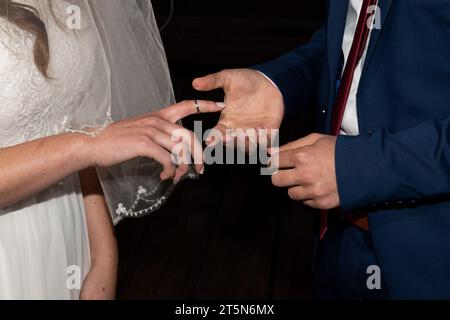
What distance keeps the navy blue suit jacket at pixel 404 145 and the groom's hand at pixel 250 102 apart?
0.51 feet

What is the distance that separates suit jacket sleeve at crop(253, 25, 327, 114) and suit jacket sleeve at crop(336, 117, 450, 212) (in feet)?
1.34

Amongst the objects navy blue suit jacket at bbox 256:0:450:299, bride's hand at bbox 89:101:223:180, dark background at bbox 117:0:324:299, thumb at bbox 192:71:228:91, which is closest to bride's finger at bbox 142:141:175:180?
bride's hand at bbox 89:101:223:180

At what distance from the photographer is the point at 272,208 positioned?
3625 millimetres

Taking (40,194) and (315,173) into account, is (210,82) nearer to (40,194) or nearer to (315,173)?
(315,173)

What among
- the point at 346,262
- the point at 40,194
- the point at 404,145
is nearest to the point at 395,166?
the point at 404,145

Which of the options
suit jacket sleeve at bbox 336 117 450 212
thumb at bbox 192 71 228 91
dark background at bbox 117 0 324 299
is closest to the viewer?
suit jacket sleeve at bbox 336 117 450 212

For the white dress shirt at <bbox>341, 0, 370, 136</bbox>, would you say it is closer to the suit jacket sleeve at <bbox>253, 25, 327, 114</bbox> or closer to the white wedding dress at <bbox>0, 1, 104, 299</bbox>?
the suit jacket sleeve at <bbox>253, 25, 327, 114</bbox>

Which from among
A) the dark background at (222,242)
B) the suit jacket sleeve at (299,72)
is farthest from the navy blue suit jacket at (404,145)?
the dark background at (222,242)

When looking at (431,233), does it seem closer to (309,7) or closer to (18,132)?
(18,132)

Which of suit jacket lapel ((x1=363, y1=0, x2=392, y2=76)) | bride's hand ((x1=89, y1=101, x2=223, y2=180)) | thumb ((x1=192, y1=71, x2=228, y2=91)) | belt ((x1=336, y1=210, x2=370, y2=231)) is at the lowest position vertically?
belt ((x1=336, y1=210, x2=370, y2=231))

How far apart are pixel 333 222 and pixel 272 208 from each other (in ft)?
6.53

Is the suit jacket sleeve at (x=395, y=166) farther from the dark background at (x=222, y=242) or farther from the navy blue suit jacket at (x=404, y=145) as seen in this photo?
the dark background at (x=222, y=242)

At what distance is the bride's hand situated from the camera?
1.30 m
